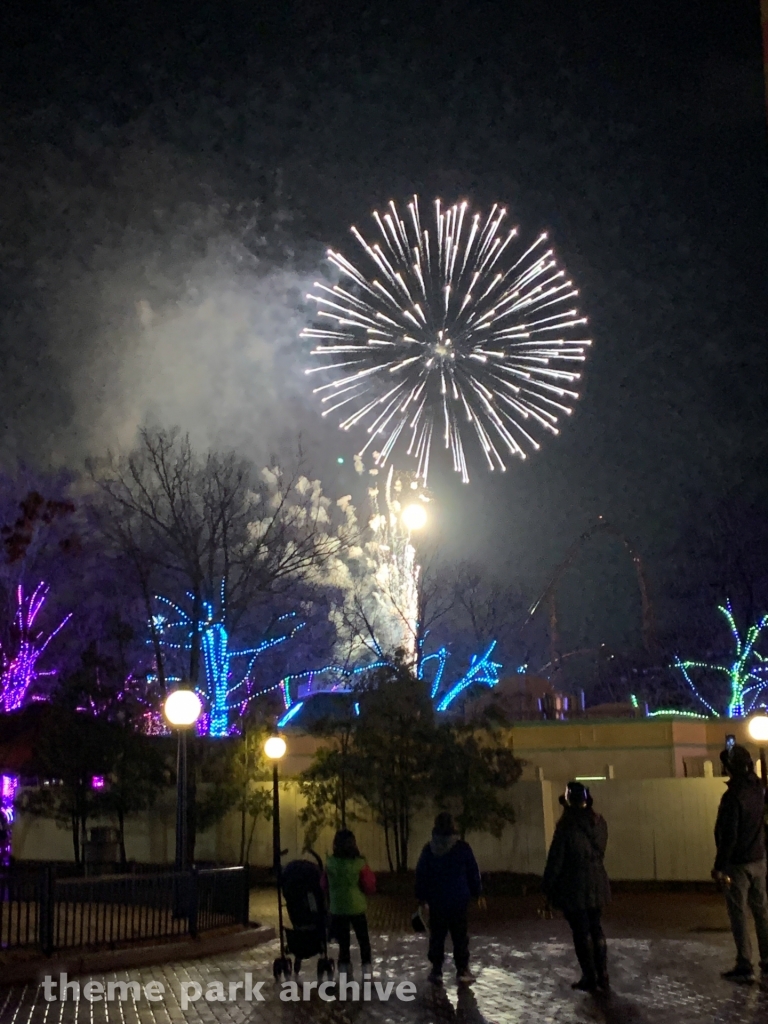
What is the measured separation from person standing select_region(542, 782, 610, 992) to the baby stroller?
7.84 feet

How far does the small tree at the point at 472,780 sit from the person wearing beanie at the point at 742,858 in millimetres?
10980

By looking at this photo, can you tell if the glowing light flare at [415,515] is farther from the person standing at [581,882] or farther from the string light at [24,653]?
the person standing at [581,882]

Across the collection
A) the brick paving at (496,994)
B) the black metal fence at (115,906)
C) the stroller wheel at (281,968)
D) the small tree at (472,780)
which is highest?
the small tree at (472,780)

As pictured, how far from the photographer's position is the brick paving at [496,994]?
9273 millimetres

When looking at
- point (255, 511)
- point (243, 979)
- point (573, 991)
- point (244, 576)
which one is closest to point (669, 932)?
point (573, 991)

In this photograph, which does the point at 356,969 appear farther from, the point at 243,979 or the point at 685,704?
the point at 685,704

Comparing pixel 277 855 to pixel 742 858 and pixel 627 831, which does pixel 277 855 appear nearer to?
pixel 742 858

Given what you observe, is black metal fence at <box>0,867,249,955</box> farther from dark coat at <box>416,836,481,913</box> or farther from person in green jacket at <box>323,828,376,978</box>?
dark coat at <box>416,836,481,913</box>

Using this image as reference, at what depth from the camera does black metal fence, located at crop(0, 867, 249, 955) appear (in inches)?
473

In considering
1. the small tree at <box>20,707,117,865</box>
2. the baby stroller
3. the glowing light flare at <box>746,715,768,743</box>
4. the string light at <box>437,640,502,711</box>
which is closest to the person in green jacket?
the baby stroller

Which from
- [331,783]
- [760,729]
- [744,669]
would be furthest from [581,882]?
[744,669]

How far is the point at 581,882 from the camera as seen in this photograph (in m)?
10.0

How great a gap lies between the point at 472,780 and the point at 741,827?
1130cm

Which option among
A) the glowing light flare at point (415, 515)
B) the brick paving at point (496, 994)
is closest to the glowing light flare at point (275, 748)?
the brick paving at point (496, 994)
